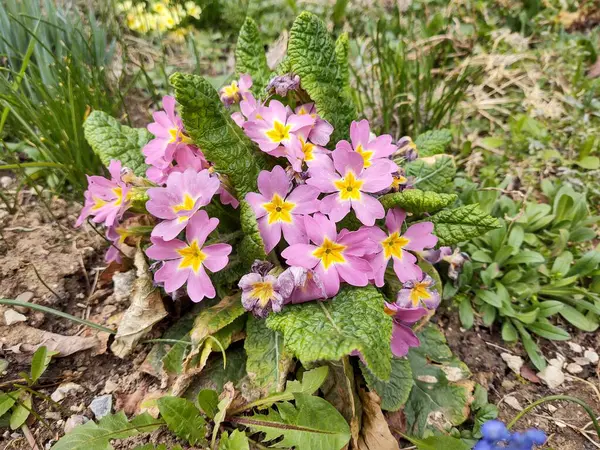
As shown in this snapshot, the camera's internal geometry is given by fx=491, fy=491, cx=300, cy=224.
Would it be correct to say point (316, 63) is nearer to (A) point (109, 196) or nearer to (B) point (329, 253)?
(B) point (329, 253)

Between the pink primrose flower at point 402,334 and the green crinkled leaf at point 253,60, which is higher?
the green crinkled leaf at point 253,60

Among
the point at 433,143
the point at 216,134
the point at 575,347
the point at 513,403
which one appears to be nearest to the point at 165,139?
the point at 216,134

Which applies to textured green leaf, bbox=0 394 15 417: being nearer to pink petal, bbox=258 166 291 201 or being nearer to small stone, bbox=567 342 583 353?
pink petal, bbox=258 166 291 201

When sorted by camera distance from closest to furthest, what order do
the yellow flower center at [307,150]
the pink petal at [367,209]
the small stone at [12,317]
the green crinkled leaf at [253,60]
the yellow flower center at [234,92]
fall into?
the pink petal at [367,209]
the yellow flower center at [307,150]
the small stone at [12,317]
the yellow flower center at [234,92]
the green crinkled leaf at [253,60]

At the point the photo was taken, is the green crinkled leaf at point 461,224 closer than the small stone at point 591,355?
Yes

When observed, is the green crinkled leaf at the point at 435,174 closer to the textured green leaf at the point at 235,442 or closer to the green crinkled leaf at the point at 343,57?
the green crinkled leaf at the point at 343,57

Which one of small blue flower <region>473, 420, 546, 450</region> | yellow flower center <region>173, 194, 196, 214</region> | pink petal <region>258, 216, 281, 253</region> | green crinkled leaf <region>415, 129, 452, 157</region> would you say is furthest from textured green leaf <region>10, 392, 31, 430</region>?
green crinkled leaf <region>415, 129, 452, 157</region>

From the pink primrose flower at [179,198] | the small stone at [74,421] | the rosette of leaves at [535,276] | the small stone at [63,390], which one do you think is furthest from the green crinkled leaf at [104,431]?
the rosette of leaves at [535,276]
